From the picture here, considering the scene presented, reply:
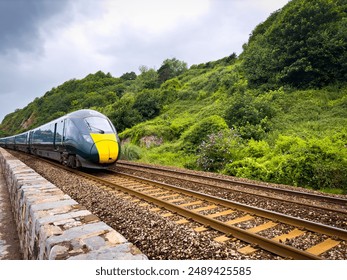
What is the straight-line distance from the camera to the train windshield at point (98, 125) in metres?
9.51

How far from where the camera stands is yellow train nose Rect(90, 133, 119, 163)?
30.1 feet

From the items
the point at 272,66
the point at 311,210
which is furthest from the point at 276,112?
the point at 311,210

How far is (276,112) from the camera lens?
18.4 m

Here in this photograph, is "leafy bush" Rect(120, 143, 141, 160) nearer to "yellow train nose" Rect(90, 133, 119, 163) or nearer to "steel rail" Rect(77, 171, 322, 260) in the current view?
"yellow train nose" Rect(90, 133, 119, 163)

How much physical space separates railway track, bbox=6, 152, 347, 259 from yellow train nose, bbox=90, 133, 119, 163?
10.2ft

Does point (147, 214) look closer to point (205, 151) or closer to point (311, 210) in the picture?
point (311, 210)

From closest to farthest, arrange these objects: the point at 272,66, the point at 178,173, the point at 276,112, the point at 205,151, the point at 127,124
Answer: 1. the point at 178,173
2. the point at 205,151
3. the point at 276,112
4. the point at 272,66
5. the point at 127,124

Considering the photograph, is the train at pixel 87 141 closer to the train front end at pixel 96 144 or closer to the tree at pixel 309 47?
the train front end at pixel 96 144

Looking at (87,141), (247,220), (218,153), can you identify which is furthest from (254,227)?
(218,153)

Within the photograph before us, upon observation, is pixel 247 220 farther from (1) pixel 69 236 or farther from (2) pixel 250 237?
(1) pixel 69 236

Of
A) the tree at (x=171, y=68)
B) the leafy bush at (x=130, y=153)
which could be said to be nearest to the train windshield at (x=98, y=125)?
the leafy bush at (x=130, y=153)

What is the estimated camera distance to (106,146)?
930 cm

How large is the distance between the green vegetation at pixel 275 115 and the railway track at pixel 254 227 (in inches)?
197
